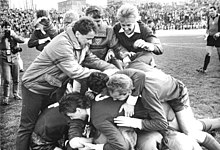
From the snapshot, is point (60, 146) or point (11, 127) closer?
point (60, 146)

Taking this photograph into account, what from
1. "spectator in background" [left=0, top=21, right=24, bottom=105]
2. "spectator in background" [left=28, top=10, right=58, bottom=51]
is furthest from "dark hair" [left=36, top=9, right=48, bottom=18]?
"spectator in background" [left=0, top=21, right=24, bottom=105]

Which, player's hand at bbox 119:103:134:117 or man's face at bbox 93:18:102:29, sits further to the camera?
man's face at bbox 93:18:102:29

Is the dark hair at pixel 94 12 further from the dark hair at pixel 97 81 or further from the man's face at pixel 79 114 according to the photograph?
the man's face at pixel 79 114

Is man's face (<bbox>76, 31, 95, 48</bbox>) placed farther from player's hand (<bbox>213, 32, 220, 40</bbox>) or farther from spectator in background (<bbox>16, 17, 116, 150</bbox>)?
player's hand (<bbox>213, 32, 220, 40</bbox>)

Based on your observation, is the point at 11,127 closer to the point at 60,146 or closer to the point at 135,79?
the point at 60,146

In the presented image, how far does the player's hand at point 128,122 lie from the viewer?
2.76m

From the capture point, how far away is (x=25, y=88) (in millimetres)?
3211

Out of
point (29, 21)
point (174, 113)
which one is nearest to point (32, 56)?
point (174, 113)

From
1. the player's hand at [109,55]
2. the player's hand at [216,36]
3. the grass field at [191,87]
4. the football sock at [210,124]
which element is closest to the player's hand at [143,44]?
the player's hand at [109,55]

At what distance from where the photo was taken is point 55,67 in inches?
121

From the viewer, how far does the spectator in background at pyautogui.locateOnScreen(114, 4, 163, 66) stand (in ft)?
11.2

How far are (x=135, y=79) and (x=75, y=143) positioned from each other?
0.83 meters

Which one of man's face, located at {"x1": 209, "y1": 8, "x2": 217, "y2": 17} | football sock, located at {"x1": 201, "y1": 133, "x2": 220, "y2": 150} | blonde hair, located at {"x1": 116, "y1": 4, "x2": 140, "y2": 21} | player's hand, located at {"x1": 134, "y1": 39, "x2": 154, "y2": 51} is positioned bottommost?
football sock, located at {"x1": 201, "y1": 133, "x2": 220, "y2": 150}

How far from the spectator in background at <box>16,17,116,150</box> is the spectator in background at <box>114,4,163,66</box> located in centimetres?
40
